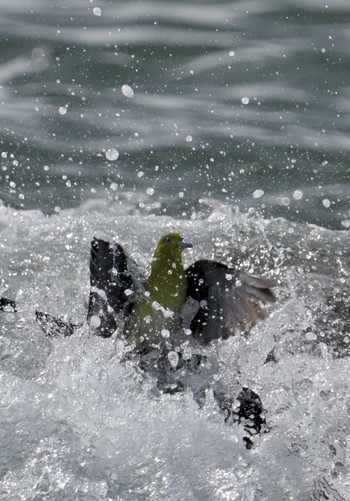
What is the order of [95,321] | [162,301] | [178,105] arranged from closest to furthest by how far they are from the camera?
1. [95,321]
2. [162,301]
3. [178,105]

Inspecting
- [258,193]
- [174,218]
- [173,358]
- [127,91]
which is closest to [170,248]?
[173,358]

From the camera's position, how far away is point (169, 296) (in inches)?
218

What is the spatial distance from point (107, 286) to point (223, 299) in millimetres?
585

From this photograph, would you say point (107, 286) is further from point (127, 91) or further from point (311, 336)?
point (127, 91)

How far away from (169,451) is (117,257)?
3.78 ft

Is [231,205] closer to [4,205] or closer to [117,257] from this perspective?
[4,205]

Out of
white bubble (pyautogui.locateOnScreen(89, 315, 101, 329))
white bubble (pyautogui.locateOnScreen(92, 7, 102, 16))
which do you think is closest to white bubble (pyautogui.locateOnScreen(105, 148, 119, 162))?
white bubble (pyautogui.locateOnScreen(92, 7, 102, 16))

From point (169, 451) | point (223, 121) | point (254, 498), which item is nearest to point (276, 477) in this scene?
point (254, 498)

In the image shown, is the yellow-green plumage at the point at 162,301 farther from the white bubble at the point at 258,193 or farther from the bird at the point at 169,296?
the white bubble at the point at 258,193

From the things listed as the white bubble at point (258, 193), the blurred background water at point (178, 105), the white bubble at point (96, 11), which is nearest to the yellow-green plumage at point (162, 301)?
the blurred background water at point (178, 105)

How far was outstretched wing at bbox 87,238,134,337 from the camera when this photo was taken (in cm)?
524

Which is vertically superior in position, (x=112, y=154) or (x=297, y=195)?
(x=112, y=154)

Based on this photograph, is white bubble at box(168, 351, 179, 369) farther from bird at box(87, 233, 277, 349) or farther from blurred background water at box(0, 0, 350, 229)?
blurred background water at box(0, 0, 350, 229)

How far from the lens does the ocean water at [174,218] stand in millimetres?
4465
